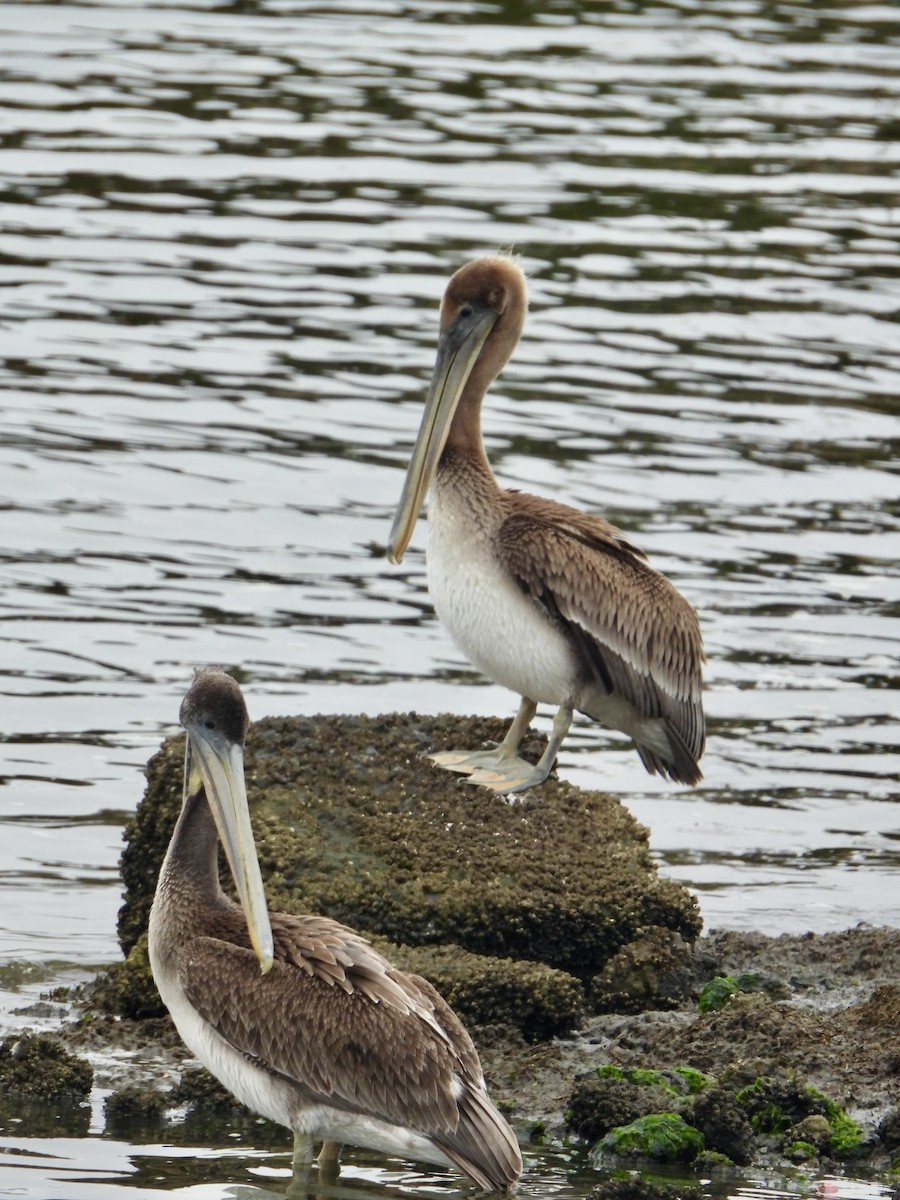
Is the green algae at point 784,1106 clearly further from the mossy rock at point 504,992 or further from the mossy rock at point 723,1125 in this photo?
the mossy rock at point 504,992

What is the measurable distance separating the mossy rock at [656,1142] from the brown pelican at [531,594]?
1834 mm

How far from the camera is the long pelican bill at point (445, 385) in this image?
27.2 feet

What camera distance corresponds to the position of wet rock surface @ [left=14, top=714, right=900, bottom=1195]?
5.86 metres

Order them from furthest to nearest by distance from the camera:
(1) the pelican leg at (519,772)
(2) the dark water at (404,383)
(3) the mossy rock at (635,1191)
A: (2) the dark water at (404,383) → (1) the pelican leg at (519,772) → (3) the mossy rock at (635,1191)

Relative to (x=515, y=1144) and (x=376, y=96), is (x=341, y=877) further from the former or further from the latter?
(x=376, y=96)

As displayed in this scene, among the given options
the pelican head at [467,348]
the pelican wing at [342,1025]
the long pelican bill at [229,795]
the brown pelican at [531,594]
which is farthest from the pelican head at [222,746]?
the pelican head at [467,348]

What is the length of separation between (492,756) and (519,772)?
132 mm

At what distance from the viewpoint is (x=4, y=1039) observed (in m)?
6.43

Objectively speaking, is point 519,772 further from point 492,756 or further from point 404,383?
point 404,383

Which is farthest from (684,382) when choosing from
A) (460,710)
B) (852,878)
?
(852,878)

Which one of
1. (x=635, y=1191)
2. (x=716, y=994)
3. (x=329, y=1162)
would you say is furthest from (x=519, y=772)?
(x=635, y=1191)

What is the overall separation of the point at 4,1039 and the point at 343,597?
4818 millimetres

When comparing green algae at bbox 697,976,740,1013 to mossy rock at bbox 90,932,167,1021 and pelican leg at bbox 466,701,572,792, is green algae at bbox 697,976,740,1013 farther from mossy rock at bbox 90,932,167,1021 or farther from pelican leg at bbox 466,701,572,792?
mossy rock at bbox 90,932,167,1021

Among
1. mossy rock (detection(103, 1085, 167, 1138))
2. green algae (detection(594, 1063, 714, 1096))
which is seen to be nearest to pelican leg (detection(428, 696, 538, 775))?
green algae (detection(594, 1063, 714, 1096))
